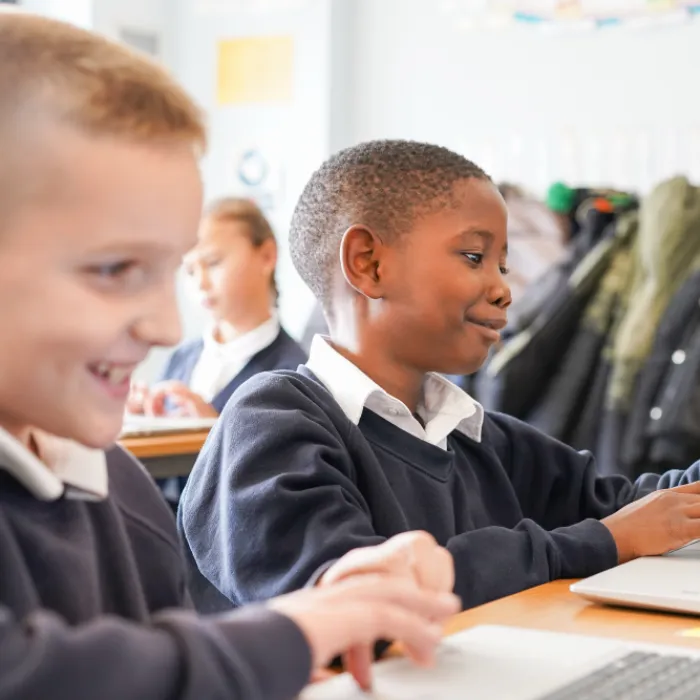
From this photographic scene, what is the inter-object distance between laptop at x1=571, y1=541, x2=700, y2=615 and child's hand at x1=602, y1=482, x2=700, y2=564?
0.18 ft

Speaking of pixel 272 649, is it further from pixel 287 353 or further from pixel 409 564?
pixel 287 353

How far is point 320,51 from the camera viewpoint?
4.13m

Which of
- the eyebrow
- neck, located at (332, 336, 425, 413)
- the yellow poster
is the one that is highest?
the yellow poster

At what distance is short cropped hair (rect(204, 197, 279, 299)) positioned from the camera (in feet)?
9.66

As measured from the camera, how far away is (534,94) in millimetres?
3834

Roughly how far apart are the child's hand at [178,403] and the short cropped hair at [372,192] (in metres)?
1.08

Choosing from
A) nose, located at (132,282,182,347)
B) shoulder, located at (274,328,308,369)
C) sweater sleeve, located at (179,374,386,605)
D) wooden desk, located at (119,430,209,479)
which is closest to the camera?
nose, located at (132,282,182,347)

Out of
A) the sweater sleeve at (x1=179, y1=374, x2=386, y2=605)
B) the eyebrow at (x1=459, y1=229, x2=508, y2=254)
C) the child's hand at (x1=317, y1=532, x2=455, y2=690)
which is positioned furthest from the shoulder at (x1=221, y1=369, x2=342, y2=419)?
the child's hand at (x1=317, y1=532, x2=455, y2=690)

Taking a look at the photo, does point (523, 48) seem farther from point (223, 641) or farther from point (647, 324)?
point (223, 641)

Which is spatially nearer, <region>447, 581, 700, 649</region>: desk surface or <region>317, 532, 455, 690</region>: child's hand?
<region>317, 532, 455, 690</region>: child's hand

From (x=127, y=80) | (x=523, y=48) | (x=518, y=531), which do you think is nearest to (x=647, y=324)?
(x=523, y=48)

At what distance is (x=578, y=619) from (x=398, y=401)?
37 centimetres

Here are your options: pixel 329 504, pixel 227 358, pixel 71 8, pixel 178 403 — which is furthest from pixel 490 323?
pixel 71 8

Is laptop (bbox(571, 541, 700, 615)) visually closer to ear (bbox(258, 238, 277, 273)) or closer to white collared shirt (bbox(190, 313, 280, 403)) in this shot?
A: white collared shirt (bbox(190, 313, 280, 403))
